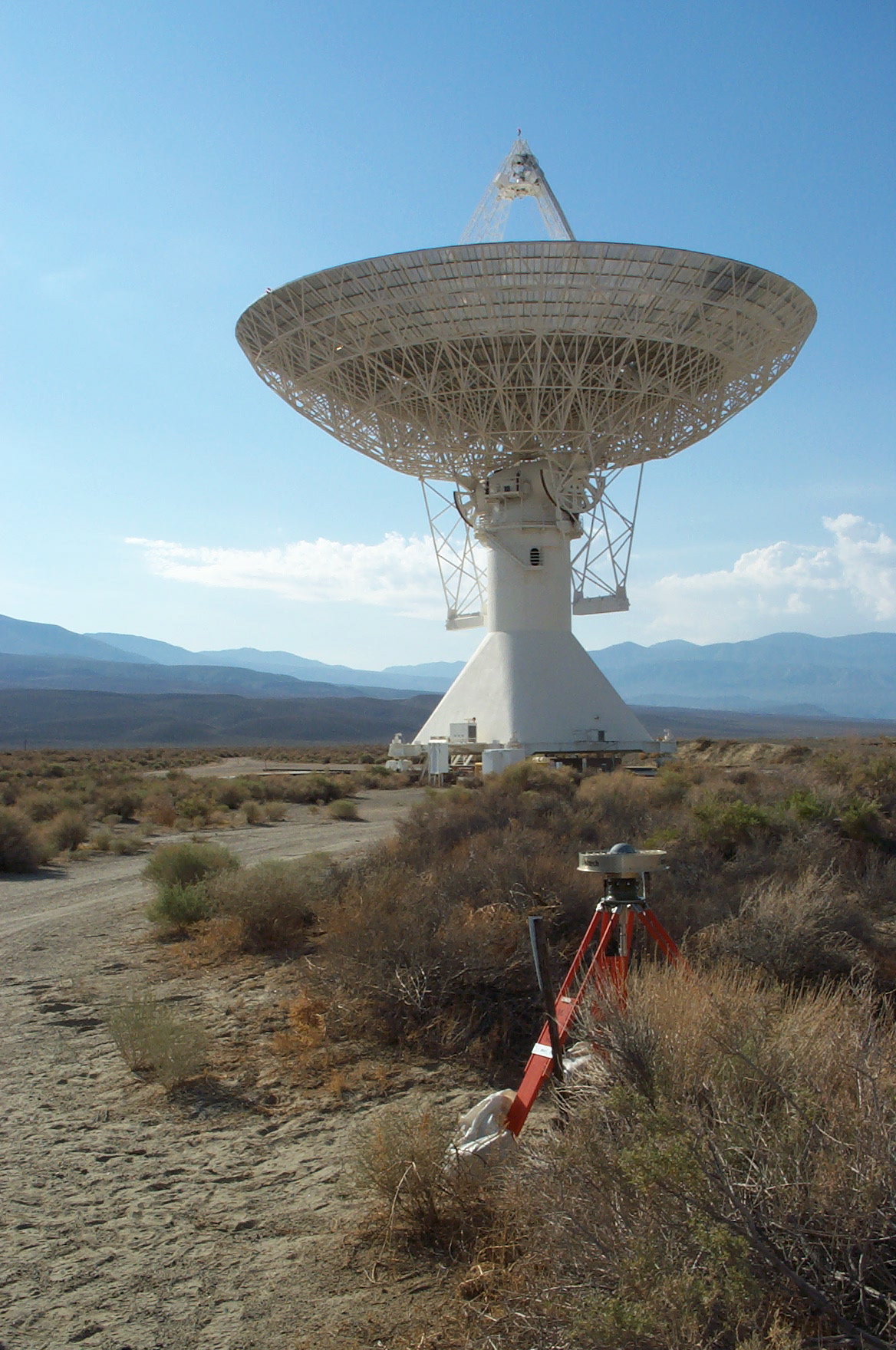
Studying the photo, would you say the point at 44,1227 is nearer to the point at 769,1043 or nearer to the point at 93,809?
the point at 769,1043

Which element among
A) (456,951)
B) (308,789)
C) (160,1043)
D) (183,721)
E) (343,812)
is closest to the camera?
(160,1043)

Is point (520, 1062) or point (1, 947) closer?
point (520, 1062)

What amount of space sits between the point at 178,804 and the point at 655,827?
1482 cm

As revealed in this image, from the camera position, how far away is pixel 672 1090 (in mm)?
3150

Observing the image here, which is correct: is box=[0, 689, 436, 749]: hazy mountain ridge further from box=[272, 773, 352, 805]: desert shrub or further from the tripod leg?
the tripod leg

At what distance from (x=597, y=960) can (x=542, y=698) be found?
24246 millimetres

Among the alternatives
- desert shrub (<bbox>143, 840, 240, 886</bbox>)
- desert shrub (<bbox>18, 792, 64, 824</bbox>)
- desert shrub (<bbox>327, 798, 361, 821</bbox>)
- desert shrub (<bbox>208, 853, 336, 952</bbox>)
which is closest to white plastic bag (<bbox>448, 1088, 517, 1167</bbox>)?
desert shrub (<bbox>208, 853, 336, 952</bbox>)

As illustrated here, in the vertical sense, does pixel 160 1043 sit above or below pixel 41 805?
above

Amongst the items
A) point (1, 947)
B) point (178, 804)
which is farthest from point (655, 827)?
point (178, 804)

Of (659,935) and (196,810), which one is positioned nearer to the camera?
(659,935)

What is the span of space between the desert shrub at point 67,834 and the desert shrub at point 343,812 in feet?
18.9

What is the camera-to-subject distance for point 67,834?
17438 millimetres

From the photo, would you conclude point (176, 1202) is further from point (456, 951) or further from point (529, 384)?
point (529, 384)

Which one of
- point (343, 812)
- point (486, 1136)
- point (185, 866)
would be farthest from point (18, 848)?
point (486, 1136)
